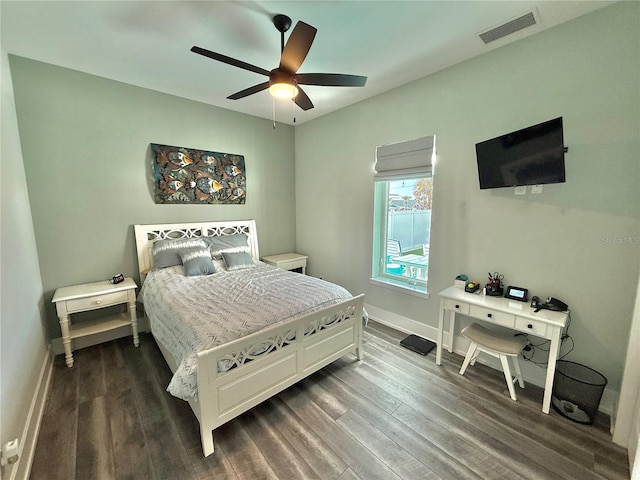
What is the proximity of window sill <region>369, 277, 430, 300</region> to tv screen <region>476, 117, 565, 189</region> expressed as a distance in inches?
51.1

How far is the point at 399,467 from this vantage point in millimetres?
1542

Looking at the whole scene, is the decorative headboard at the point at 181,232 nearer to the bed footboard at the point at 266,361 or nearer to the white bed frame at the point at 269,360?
the white bed frame at the point at 269,360

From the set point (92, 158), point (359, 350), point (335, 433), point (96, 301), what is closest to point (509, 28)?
point (359, 350)

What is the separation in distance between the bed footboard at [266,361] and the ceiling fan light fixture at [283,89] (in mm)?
1721

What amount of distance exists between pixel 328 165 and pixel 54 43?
2.92 m

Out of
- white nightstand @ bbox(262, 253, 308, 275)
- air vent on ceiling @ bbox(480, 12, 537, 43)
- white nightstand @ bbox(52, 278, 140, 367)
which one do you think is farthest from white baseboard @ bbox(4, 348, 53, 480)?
air vent on ceiling @ bbox(480, 12, 537, 43)

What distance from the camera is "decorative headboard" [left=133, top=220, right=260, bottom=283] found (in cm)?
304

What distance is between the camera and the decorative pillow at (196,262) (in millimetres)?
2838

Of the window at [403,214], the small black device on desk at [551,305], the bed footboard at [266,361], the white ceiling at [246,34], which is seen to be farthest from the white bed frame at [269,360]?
the white ceiling at [246,34]

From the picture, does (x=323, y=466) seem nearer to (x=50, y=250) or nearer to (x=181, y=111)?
(x=50, y=250)

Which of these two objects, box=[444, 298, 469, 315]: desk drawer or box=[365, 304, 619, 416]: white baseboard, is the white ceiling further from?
box=[365, 304, 619, 416]: white baseboard

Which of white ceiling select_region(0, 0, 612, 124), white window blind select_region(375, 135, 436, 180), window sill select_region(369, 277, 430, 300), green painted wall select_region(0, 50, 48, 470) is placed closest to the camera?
green painted wall select_region(0, 50, 48, 470)

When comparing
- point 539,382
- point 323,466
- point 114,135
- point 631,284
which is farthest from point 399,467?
point 114,135

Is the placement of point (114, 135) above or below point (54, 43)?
below
